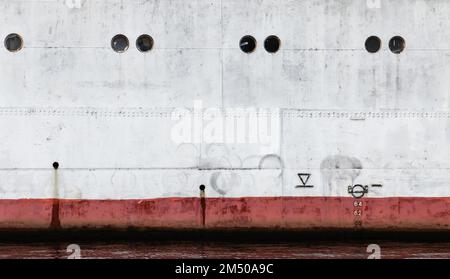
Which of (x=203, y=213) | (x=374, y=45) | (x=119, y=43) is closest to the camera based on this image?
(x=203, y=213)

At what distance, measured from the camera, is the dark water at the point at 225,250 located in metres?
16.2

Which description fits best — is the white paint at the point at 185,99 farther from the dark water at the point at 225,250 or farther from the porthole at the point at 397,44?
the dark water at the point at 225,250

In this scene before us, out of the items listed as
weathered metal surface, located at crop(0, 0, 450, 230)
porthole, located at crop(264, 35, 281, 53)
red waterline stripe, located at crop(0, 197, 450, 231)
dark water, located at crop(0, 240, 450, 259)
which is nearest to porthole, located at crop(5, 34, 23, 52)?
weathered metal surface, located at crop(0, 0, 450, 230)

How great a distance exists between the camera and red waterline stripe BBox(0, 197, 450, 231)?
1633 cm

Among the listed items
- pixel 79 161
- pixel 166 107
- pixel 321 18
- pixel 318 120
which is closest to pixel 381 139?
pixel 318 120

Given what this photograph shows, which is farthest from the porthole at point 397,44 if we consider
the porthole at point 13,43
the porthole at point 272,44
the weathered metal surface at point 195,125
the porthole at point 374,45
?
the porthole at point 13,43

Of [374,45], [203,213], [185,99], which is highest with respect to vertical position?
[374,45]

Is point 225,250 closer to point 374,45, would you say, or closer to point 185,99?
point 185,99

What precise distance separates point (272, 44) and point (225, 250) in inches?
124

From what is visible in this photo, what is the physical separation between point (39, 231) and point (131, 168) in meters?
1.66

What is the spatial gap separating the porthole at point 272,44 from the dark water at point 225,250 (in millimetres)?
2895

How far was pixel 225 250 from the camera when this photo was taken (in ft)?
53.7

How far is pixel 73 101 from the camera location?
16.4m

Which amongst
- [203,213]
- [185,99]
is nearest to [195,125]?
[185,99]
